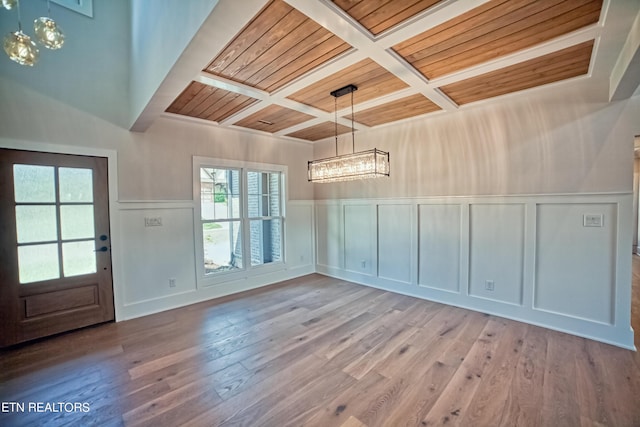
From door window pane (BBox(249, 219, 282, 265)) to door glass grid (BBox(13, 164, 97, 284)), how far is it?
2.25 meters

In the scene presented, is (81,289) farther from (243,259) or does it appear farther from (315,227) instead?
(315,227)

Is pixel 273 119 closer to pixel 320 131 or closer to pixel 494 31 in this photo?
pixel 320 131

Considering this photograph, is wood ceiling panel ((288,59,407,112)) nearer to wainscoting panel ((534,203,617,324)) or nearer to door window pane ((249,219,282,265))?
wainscoting panel ((534,203,617,324))

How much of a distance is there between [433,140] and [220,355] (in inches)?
145

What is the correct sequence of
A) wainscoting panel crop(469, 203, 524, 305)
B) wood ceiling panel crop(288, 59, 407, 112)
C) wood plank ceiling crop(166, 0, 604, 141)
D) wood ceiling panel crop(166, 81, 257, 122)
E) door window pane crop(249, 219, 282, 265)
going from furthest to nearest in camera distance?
door window pane crop(249, 219, 282, 265)
wainscoting panel crop(469, 203, 524, 305)
wood ceiling panel crop(166, 81, 257, 122)
wood ceiling panel crop(288, 59, 407, 112)
wood plank ceiling crop(166, 0, 604, 141)

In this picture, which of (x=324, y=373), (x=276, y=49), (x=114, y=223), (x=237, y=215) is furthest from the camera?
(x=237, y=215)

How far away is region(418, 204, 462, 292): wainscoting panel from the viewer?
12.1ft

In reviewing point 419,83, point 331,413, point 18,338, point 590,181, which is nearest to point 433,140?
point 419,83

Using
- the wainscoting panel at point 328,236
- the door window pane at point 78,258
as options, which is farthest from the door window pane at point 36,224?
the wainscoting panel at point 328,236

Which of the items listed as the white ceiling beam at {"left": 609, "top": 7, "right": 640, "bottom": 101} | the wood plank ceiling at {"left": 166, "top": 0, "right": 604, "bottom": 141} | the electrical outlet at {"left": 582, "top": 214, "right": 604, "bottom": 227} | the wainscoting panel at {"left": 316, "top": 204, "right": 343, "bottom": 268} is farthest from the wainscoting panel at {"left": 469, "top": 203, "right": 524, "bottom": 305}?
the wainscoting panel at {"left": 316, "top": 204, "right": 343, "bottom": 268}

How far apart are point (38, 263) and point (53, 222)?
17.6 inches

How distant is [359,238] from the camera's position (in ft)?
15.7

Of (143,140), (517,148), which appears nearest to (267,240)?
(143,140)

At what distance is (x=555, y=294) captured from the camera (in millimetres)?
2986
